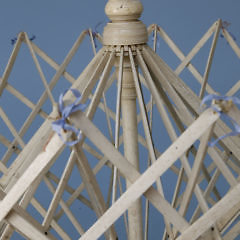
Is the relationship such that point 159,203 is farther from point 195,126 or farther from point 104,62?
point 104,62

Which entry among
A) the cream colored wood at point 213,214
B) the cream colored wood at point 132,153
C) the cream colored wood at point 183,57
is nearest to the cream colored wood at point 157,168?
the cream colored wood at point 132,153

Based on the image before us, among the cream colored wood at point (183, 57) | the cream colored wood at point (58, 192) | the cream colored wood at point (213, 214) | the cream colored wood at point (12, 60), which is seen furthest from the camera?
the cream colored wood at point (183, 57)

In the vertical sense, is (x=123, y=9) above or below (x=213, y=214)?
above

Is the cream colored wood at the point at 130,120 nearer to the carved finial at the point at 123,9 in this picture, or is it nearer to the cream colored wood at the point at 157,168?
the carved finial at the point at 123,9

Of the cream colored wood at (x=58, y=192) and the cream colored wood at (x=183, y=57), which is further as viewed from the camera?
the cream colored wood at (x=183, y=57)

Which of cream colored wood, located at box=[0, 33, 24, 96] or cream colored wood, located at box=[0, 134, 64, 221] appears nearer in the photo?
cream colored wood, located at box=[0, 134, 64, 221]

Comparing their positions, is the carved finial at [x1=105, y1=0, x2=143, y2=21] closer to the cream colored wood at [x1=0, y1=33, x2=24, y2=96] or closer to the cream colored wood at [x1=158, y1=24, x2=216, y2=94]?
the cream colored wood at [x1=0, y1=33, x2=24, y2=96]

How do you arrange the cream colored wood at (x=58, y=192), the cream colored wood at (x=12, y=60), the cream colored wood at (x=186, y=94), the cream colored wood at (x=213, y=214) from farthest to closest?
1. the cream colored wood at (x=12, y=60)
2. the cream colored wood at (x=186, y=94)
3. the cream colored wood at (x=58, y=192)
4. the cream colored wood at (x=213, y=214)

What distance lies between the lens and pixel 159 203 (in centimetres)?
142

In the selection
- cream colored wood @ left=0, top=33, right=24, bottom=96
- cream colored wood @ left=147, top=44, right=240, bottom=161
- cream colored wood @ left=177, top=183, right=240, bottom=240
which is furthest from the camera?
cream colored wood @ left=0, top=33, right=24, bottom=96

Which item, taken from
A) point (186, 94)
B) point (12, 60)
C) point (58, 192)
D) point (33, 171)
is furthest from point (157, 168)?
point (12, 60)

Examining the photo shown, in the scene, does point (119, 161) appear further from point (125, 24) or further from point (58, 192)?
point (125, 24)

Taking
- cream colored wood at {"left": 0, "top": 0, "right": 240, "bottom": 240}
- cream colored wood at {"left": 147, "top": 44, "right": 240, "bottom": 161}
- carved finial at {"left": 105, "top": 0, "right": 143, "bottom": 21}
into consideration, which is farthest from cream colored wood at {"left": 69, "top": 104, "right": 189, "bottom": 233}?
carved finial at {"left": 105, "top": 0, "right": 143, "bottom": 21}

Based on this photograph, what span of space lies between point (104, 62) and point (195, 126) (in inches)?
21.3
